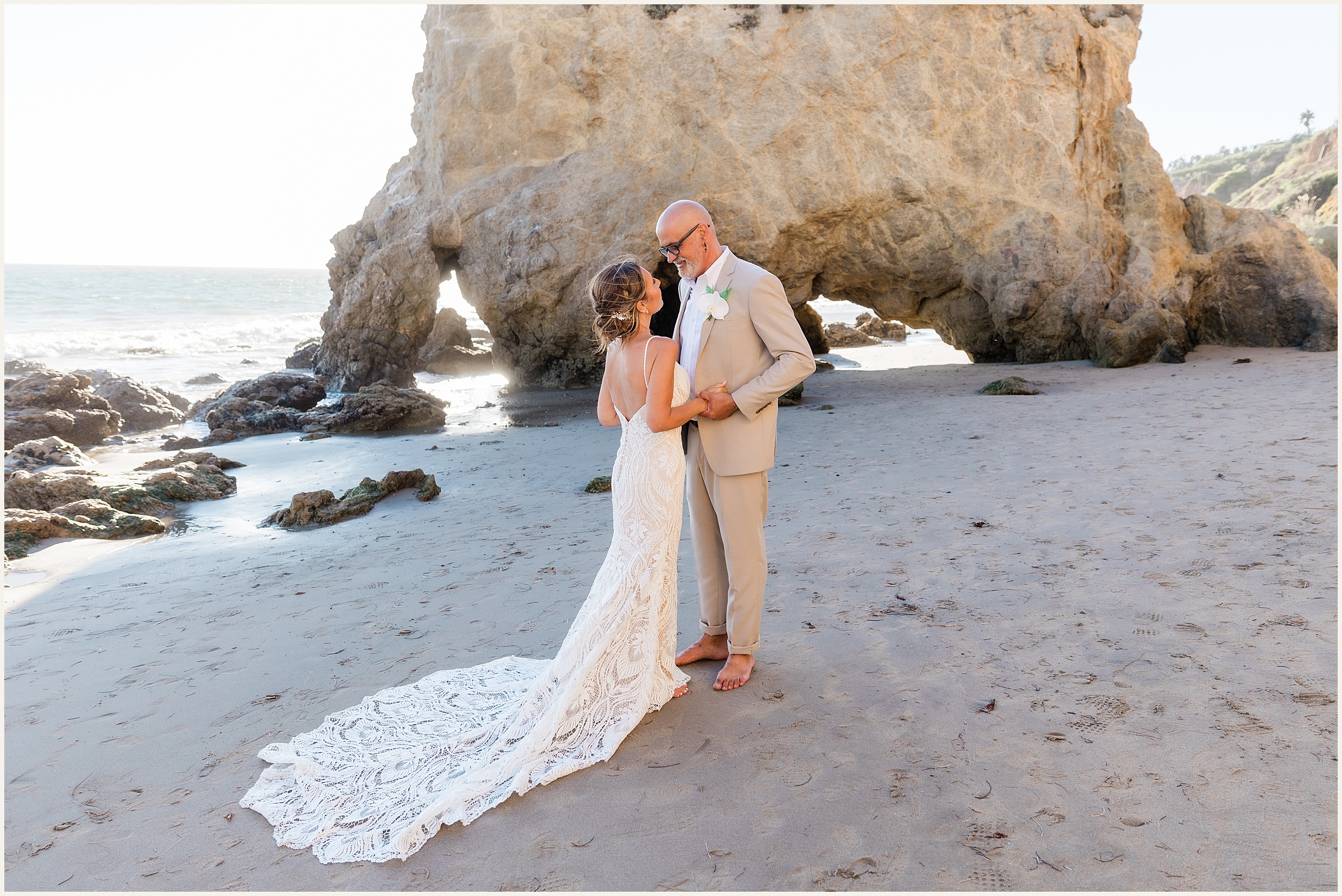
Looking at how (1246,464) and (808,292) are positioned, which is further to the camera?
(808,292)

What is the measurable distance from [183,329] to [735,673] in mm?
37666

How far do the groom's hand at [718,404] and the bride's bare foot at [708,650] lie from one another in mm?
1098

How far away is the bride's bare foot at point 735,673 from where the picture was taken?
3525 millimetres

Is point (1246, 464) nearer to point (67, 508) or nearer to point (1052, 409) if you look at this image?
point (1052, 409)

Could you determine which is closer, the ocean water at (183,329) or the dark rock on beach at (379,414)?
the dark rock on beach at (379,414)

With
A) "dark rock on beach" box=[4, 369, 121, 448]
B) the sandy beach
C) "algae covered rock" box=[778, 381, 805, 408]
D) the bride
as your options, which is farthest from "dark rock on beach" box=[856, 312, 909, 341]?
the bride

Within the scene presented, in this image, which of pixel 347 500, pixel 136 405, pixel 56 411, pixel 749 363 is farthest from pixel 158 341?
pixel 749 363

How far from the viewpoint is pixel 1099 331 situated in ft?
43.4

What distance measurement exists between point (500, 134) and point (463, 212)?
154 cm

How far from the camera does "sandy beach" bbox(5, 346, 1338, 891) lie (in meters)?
2.49

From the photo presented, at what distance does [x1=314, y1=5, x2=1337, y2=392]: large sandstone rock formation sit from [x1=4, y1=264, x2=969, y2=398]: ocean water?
9.16ft

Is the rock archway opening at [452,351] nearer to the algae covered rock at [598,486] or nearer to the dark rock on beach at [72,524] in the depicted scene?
the dark rock on beach at [72,524]

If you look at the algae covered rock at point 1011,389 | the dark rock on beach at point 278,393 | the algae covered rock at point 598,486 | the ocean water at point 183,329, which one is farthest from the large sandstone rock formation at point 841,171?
the algae covered rock at point 598,486

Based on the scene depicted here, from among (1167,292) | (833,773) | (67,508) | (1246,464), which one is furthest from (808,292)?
(833,773)
